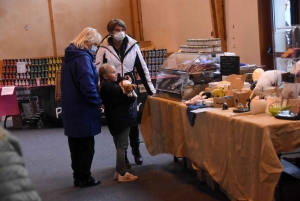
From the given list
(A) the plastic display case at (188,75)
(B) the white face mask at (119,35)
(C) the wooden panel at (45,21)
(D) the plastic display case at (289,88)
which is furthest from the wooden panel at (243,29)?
(C) the wooden panel at (45,21)

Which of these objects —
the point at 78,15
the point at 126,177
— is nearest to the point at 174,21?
the point at 78,15

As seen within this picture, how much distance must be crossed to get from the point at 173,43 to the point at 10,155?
321 inches

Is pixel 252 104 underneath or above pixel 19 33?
underneath

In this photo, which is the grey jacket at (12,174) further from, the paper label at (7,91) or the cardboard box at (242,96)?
the paper label at (7,91)

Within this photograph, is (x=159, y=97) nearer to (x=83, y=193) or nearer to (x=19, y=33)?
(x=83, y=193)

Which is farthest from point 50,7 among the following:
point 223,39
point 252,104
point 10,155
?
point 10,155

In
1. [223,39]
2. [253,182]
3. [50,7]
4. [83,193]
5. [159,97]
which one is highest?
[50,7]

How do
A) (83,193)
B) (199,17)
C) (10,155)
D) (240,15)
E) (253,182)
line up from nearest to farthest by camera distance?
(10,155)
(253,182)
(83,193)
(240,15)
(199,17)

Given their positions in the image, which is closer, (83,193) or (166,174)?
(83,193)

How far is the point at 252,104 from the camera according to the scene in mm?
3303

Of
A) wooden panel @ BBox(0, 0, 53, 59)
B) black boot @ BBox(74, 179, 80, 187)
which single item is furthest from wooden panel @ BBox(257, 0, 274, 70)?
wooden panel @ BBox(0, 0, 53, 59)

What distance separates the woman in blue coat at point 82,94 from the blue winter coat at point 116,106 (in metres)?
0.10

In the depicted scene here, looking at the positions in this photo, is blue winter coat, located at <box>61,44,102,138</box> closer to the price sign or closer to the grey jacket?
the price sign

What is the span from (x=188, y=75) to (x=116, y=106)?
72 centimetres
